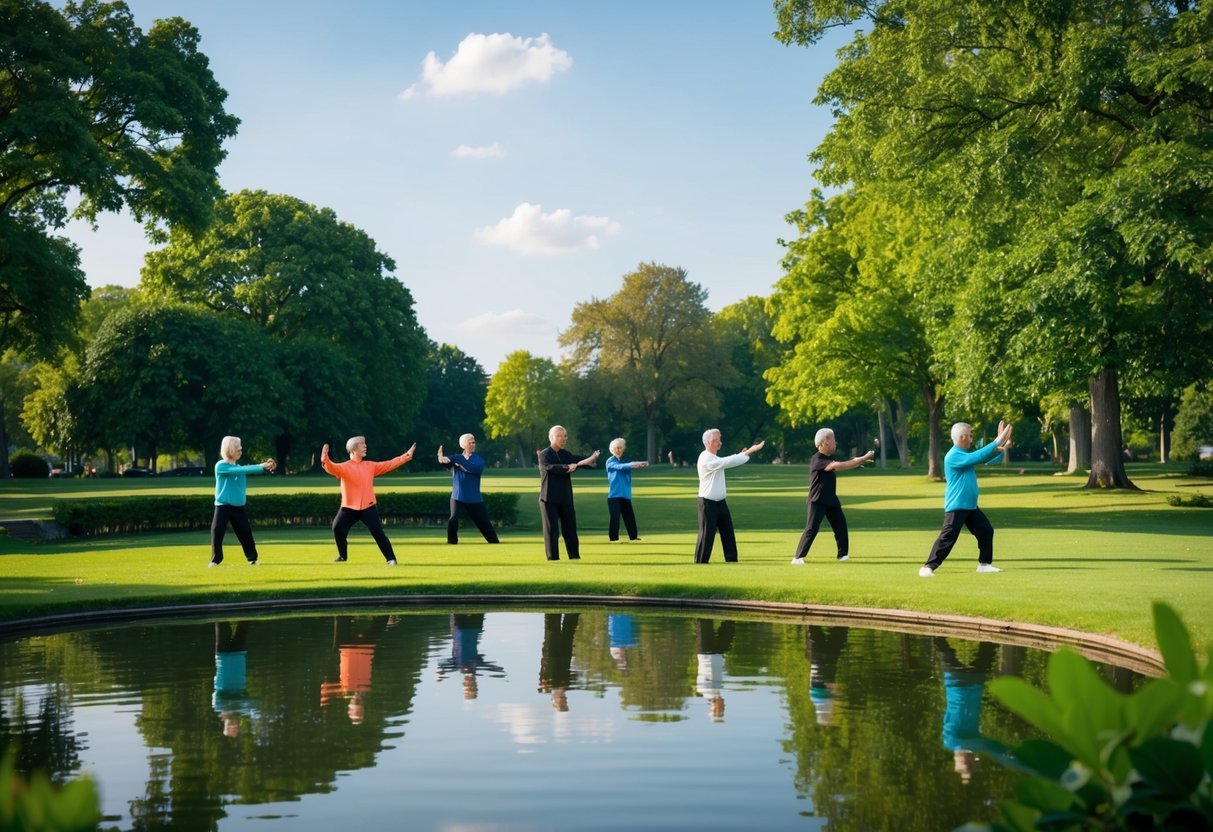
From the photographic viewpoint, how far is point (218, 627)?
44.8 ft

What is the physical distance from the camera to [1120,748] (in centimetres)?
237

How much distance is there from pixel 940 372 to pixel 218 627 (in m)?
36.7

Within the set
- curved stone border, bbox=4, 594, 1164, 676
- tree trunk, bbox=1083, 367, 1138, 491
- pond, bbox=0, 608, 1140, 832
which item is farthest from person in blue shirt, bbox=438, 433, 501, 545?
tree trunk, bbox=1083, 367, 1138, 491

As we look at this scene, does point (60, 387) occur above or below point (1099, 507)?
above

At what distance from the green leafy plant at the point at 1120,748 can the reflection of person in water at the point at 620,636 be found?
318 inches

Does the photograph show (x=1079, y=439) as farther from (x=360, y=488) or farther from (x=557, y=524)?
(x=360, y=488)

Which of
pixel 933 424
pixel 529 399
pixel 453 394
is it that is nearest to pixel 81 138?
pixel 933 424

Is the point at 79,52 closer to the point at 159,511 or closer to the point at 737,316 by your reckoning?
the point at 159,511

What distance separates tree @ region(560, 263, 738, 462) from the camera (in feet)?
290

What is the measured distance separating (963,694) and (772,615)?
5.05 meters

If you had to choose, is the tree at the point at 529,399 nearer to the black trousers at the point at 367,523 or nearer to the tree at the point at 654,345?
the tree at the point at 654,345

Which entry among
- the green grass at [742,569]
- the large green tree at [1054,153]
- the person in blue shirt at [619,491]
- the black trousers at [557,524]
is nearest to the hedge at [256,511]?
the green grass at [742,569]

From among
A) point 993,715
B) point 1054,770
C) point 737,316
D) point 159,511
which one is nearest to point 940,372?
point 159,511

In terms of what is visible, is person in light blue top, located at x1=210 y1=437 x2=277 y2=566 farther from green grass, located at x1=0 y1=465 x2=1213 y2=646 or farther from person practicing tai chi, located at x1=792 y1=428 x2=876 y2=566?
person practicing tai chi, located at x1=792 y1=428 x2=876 y2=566
